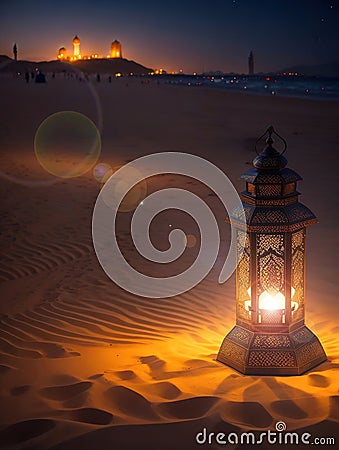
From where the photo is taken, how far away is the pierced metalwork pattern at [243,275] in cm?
421

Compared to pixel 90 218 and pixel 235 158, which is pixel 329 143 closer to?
pixel 235 158

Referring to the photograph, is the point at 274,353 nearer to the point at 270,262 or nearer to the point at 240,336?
the point at 240,336

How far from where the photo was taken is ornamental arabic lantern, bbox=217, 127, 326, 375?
156 inches

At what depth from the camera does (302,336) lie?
169 inches

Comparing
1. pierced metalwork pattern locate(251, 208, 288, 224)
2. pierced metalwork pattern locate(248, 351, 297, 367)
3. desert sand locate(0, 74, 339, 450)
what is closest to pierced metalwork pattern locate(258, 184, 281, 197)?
pierced metalwork pattern locate(251, 208, 288, 224)

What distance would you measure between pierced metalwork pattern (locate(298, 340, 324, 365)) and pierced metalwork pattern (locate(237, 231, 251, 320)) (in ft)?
1.49

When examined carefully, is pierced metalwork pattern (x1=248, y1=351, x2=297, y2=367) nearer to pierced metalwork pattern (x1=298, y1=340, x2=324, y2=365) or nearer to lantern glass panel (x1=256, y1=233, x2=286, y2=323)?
pierced metalwork pattern (x1=298, y1=340, x2=324, y2=365)

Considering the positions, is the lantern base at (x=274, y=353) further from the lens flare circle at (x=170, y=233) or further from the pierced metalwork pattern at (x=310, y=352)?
the lens flare circle at (x=170, y=233)

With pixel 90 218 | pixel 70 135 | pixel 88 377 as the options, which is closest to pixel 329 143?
pixel 70 135

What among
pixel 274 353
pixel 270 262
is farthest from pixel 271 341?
pixel 270 262

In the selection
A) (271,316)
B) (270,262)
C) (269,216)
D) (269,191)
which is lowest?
(271,316)

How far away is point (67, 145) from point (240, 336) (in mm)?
15544

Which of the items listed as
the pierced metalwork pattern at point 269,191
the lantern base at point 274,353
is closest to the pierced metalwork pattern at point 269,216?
the pierced metalwork pattern at point 269,191

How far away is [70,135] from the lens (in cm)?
2186
